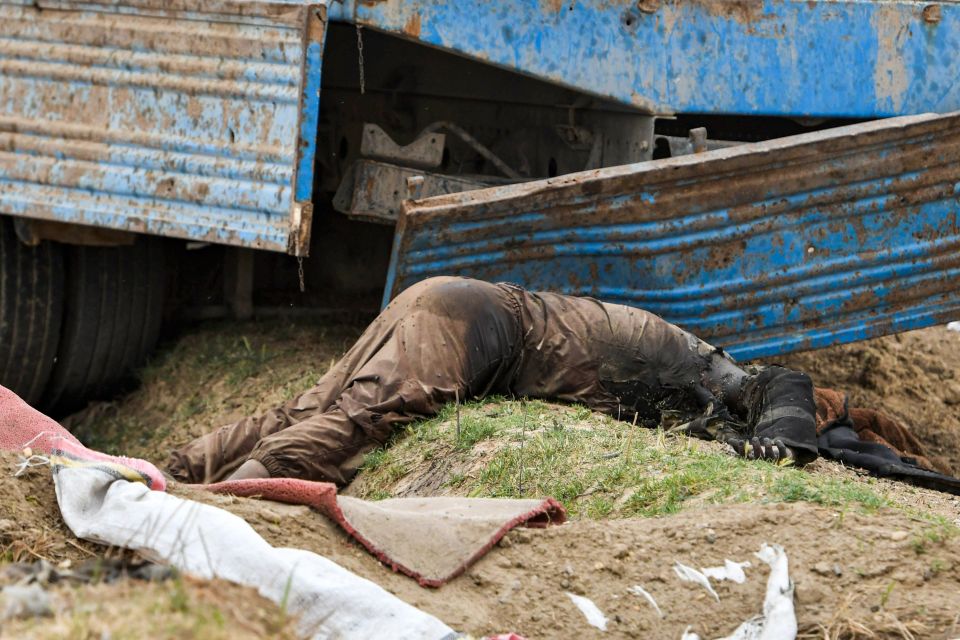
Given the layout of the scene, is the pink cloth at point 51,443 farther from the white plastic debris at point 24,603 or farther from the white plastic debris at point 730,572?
the white plastic debris at point 730,572

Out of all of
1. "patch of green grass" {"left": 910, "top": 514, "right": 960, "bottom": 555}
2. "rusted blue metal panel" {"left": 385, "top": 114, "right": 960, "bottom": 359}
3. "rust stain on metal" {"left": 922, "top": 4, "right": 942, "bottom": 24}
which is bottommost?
→ "patch of green grass" {"left": 910, "top": 514, "right": 960, "bottom": 555}

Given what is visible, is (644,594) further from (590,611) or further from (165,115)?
(165,115)

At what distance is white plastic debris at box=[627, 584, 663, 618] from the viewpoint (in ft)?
8.37

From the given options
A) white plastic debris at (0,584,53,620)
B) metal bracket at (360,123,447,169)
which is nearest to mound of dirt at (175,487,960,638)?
white plastic debris at (0,584,53,620)

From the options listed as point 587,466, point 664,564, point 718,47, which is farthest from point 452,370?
point 718,47

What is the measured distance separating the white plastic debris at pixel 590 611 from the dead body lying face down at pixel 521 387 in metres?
1.34

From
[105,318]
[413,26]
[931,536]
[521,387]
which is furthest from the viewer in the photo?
[105,318]

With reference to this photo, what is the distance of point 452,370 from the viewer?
4086 mm

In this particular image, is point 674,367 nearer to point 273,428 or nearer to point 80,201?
point 273,428

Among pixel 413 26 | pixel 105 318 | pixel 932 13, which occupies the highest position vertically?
pixel 932 13

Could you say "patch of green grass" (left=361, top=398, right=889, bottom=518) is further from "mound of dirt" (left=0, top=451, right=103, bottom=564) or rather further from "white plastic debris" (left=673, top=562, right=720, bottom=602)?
"mound of dirt" (left=0, top=451, right=103, bottom=564)

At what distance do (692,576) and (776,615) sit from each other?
0.19 m

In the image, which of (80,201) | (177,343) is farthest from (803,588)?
(177,343)

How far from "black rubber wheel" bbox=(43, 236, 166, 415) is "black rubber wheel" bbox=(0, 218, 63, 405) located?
0.29 ft
